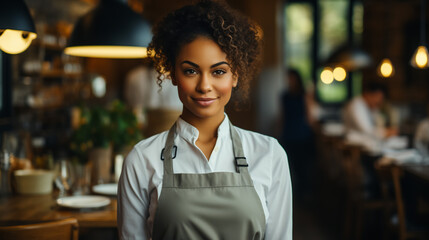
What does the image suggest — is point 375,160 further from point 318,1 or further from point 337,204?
point 318,1

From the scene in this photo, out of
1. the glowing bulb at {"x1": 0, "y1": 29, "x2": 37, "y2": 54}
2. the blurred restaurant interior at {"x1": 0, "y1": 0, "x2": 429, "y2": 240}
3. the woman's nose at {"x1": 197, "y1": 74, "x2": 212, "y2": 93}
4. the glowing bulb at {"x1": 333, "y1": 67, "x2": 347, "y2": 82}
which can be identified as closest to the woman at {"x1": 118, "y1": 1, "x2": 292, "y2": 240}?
the woman's nose at {"x1": 197, "y1": 74, "x2": 212, "y2": 93}

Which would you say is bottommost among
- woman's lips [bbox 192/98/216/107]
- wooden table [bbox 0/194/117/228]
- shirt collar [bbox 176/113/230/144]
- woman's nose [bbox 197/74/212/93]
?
wooden table [bbox 0/194/117/228]

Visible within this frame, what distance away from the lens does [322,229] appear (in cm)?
507

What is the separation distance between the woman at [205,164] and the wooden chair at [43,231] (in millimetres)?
404

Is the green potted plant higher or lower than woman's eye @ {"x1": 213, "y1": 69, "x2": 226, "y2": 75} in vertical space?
lower

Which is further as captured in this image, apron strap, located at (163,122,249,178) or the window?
the window

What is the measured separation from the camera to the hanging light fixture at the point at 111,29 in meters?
2.85

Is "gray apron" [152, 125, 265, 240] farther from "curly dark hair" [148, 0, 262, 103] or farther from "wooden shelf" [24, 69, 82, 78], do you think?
"wooden shelf" [24, 69, 82, 78]

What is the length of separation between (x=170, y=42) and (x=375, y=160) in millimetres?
3616

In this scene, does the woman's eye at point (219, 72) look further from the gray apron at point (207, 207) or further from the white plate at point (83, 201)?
the white plate at point (83, 201)

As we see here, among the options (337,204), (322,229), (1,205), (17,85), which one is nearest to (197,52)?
(1,205)

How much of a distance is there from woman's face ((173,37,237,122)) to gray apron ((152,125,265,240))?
187 millimetres

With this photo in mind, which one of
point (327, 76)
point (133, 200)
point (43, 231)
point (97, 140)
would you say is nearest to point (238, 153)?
point (133, 200)

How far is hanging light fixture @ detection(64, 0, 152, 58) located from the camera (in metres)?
2.85
